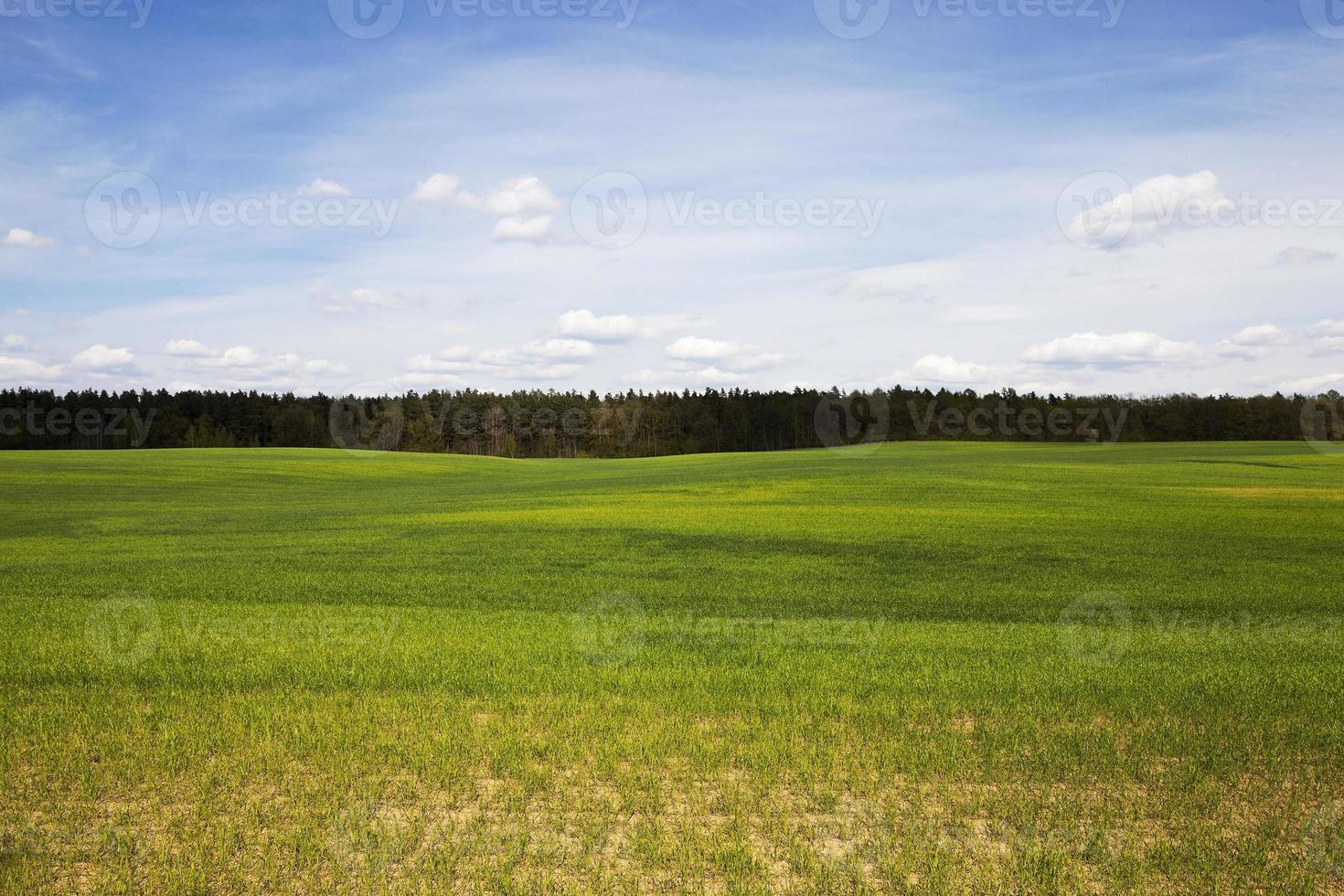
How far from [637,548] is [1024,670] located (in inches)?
539

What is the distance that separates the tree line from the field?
4114 inches

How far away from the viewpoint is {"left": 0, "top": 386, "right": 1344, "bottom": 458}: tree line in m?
116

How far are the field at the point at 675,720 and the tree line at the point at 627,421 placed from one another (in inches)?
4114

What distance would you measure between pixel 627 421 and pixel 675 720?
125424 mm

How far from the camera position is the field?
22.1 ft

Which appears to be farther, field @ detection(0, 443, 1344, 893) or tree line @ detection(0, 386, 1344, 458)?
tree line @ detection(0, 386, 1344, 458)

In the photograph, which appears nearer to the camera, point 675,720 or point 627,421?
point 675,720

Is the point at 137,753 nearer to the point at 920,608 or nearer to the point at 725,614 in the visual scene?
the point at 725,614

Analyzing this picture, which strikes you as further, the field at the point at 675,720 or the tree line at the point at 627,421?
the tree line at the point at 627,421

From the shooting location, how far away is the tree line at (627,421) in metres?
116

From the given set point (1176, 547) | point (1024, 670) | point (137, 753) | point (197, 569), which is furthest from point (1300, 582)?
point (197, 569)

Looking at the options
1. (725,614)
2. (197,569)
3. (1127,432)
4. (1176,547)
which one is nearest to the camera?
(725,614)

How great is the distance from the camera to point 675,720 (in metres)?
9.59

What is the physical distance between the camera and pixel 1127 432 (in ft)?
382
